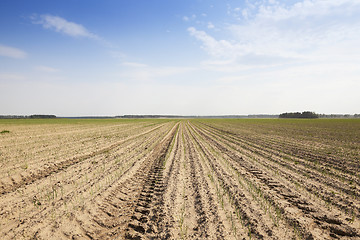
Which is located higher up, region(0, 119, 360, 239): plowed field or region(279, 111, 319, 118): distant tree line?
Result: region(279, 111, 319, 118): distant tree line

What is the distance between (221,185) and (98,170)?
5693 millimetres

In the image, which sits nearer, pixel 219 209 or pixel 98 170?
pixel 219 209

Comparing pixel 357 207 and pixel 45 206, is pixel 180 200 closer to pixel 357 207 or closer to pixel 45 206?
pixel 45 206

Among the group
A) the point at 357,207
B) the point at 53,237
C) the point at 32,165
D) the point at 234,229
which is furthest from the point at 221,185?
the point at 32,165

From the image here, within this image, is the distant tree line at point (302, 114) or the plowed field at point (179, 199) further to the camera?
the distant tree line at point (302, 114)

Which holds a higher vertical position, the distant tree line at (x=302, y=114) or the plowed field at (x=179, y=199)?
the distant tree line at (x=302, y=114)

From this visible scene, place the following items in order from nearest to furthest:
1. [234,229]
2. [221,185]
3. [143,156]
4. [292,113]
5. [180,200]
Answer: [234,229]
[180,200]
[221,185]
[143,156]
[292,113]

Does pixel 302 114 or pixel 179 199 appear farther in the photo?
pixel 302 114

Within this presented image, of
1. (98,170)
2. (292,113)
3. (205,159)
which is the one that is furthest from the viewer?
(292,113)

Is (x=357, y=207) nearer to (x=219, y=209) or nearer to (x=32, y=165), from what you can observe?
(x=219, y=209)

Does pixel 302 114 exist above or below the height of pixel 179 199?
above

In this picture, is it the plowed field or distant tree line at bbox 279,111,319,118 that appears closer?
the plowed field

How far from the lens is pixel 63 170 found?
9023 millimetres

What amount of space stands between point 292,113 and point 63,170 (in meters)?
179
